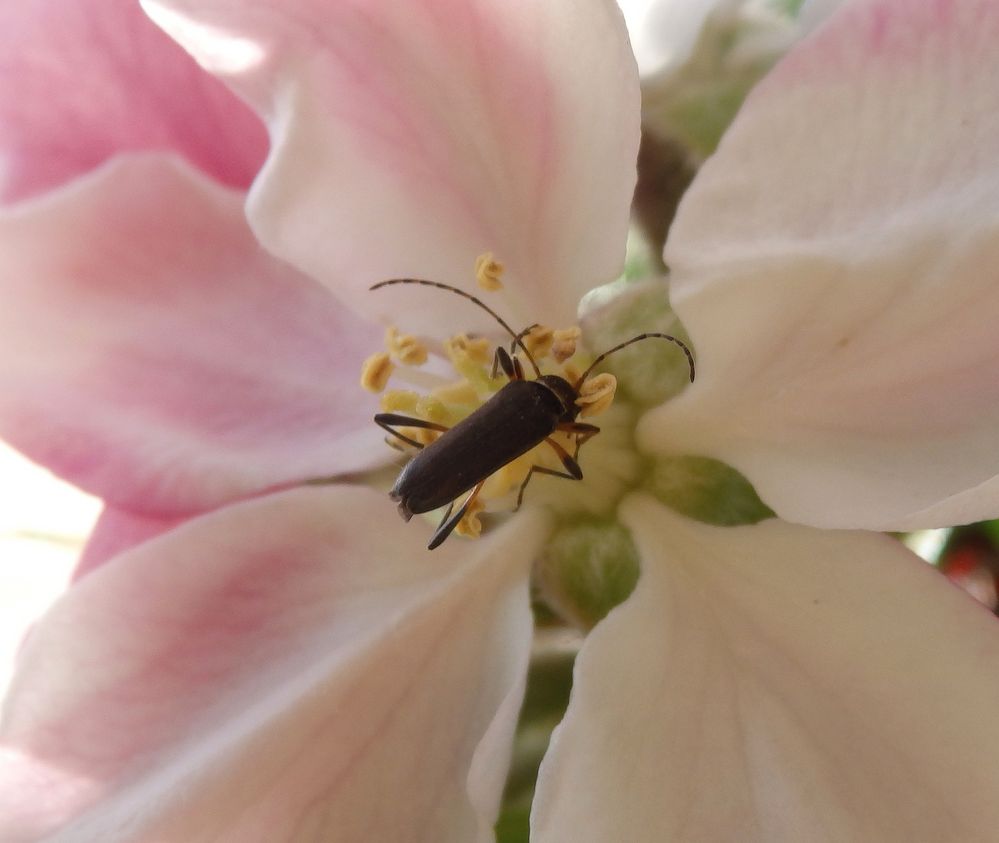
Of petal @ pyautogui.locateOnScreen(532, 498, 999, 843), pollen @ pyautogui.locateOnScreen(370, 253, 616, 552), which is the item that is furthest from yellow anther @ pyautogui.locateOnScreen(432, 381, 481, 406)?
petal @ pyautogui.locateOnScreen(532, 498, 999, 843)

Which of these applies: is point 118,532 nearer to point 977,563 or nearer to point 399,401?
point 399,401

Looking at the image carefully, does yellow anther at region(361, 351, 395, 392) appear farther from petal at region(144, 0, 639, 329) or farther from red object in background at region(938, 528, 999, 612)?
red object in background at region(938, 528, 999, 612)

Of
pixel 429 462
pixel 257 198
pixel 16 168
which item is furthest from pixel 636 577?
pixel 16 168

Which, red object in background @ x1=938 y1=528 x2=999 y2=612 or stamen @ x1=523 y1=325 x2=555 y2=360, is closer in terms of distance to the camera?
stamen @ x1=523 y1=325 x2=555 y2=360

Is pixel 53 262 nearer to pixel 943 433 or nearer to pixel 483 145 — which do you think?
pixel 483 145

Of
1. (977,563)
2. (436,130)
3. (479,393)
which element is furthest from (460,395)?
(977,563)

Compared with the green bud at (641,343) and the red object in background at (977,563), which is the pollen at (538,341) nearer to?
the green bud at (641,343)
